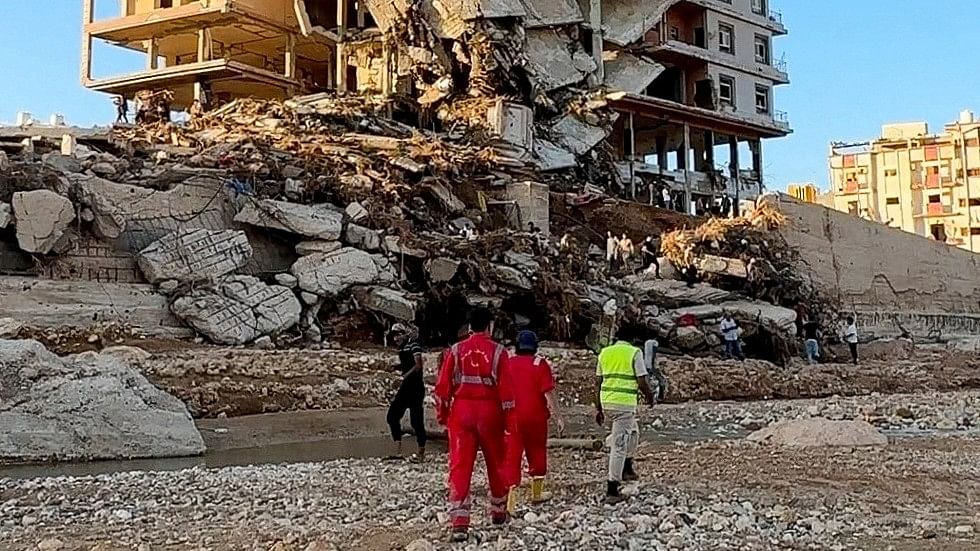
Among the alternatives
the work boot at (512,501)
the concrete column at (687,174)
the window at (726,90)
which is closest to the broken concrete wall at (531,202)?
the concrete column at (687,174)

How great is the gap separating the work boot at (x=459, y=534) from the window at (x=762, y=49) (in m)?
55.3

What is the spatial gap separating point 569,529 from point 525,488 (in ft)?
6.34

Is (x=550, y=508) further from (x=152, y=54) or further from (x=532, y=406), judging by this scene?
(x=152, y=54)

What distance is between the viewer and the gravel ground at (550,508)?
22.8 feet

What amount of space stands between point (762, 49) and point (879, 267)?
2450cm

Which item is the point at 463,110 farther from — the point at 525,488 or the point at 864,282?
the point at 525,488

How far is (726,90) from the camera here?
55844mm

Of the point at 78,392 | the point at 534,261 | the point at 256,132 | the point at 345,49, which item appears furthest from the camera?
the point at 345,49

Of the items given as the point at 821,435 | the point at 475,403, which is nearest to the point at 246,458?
the point at 475,403

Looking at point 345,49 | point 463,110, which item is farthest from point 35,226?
point 345,49

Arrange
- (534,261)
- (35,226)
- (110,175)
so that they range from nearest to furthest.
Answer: (35,226), (110,175), (534,261)

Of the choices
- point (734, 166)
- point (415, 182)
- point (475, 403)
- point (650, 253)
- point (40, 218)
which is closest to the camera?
point (475, 403)

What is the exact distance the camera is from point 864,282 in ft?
123

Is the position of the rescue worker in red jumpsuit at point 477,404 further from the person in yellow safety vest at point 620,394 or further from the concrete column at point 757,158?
the concrete column at point 757,158
